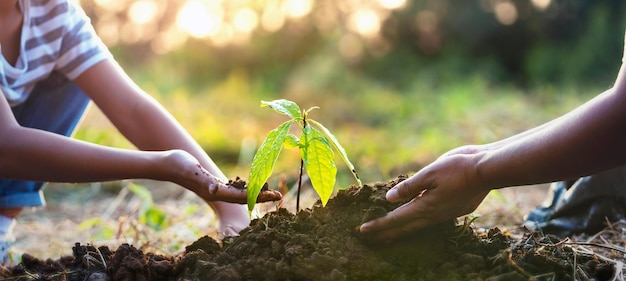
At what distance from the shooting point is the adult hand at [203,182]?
5.33ft

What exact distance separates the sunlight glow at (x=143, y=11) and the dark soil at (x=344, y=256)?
10.7m

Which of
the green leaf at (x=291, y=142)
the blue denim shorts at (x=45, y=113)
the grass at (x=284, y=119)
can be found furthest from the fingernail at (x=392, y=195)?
the blue denim shorts at (x=45, y=113)

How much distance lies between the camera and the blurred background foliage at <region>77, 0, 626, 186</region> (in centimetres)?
816

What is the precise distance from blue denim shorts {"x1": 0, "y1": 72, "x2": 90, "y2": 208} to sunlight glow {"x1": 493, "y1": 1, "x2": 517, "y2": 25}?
988 cm

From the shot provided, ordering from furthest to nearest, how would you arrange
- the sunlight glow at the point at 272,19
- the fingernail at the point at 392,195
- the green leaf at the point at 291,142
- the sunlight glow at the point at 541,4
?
1. the sunlight glow at the point at 272,19
2. the sunlight glow at the point at 541,4
3. the green leaf at the point at 291,142
4. the fingernail at the point at 392,195

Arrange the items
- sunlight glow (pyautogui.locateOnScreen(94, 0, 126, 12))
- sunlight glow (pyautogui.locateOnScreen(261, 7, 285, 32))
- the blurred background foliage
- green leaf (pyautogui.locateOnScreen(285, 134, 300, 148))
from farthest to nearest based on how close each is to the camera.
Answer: sunlight glow (pyautogui.locateOnScreen(94, 0, 126, 12))
sunlight glow (pyautogui.locateOnScreen(261, 7, 285, 32))
the blurred background foliage
green leaf (pyautogui.locateOnScreen(285, 134, 300, 148))

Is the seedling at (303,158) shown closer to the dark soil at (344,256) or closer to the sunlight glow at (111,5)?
the dark soil at (344,256)

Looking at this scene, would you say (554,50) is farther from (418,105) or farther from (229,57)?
(229,57)

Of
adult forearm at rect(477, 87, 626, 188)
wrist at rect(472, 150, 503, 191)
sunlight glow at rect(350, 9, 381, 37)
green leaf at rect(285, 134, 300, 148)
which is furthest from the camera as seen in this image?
sunlight glow at rect(350, 9, 381, 37)

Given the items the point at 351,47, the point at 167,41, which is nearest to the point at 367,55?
the point at 351,47

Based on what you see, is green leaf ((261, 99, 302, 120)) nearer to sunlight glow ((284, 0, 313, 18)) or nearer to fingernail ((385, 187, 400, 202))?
fingernail ((385, 187, 400, 202))

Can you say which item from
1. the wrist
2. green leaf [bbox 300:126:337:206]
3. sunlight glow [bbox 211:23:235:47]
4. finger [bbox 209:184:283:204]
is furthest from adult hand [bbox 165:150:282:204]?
sunlight glow [bbox 211:23:235:47]

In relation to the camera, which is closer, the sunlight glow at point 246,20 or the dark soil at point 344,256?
the dark soil at point 344,256

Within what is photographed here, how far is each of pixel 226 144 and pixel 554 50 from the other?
6806 mm
